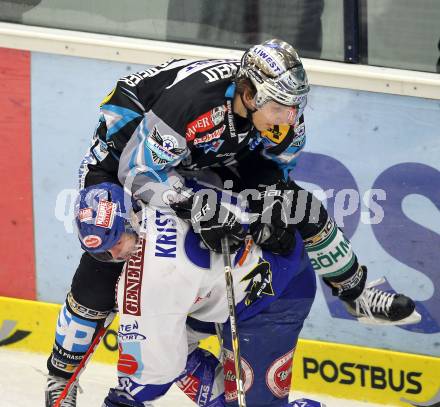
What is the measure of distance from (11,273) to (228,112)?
208 cm

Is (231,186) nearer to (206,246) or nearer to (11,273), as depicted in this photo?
(206,246)

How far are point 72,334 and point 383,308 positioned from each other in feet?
4.21

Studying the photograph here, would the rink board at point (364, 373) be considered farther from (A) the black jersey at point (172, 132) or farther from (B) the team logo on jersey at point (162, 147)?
(B) the team logo on jersey at point (162, 147)

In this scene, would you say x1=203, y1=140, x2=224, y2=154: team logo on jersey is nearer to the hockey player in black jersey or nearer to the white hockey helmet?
the hockey player in black jersey

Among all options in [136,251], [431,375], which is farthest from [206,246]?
[431,375]

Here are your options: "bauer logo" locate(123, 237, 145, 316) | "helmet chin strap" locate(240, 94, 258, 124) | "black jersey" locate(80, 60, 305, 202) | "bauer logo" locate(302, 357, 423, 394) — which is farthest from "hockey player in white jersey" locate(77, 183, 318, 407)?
"bauer logo" locate(302, 357, 423, 394)

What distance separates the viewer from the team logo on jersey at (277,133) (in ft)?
13.7

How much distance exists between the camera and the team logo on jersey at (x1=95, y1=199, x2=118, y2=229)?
3996mm

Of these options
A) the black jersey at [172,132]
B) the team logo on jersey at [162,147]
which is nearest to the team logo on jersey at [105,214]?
the black jersey at [172,132]

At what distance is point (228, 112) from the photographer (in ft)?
13.1

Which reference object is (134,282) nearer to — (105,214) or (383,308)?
(105,214)

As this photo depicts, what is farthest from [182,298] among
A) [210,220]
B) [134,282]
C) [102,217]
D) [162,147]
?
[162,147]

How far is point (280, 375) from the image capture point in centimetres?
428

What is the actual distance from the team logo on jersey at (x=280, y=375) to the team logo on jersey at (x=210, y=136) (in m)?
0.90
